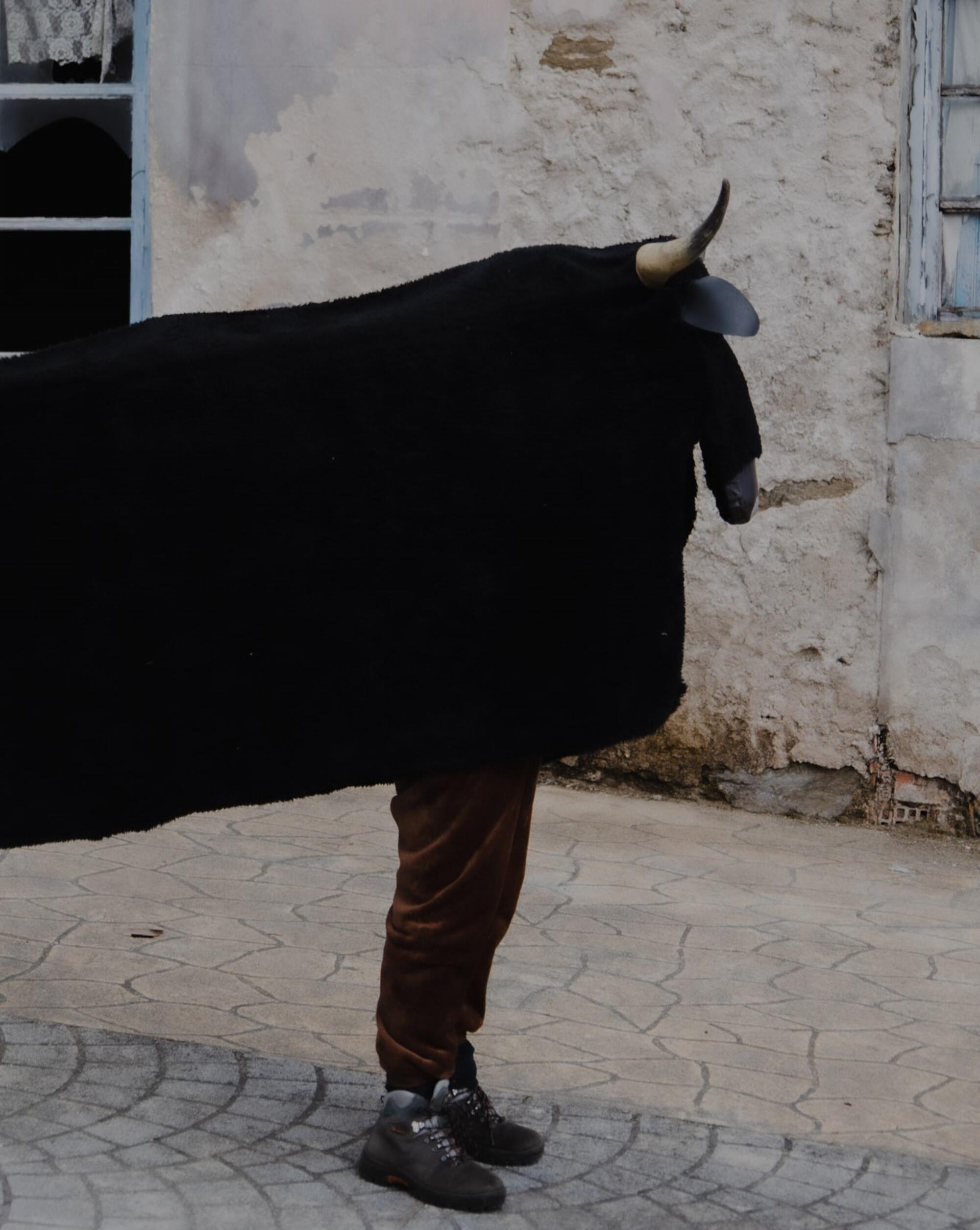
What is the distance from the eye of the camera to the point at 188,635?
287cm

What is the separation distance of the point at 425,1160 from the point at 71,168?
5098 millimetres

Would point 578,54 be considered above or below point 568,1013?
above

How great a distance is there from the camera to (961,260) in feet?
19.9

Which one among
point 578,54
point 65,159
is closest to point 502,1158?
point 578,54

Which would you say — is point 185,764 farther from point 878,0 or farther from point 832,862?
point 878,0

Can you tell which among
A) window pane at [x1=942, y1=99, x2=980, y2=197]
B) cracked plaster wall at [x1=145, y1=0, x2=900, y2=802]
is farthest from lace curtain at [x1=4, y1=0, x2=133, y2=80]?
window pane at [x1=942, y1=99, x2=980, y2=197]

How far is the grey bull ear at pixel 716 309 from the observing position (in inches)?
110

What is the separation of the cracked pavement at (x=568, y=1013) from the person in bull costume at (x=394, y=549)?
0.45 m

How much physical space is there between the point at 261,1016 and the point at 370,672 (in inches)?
52.7

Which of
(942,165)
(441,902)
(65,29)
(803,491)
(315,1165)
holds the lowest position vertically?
(315,1165)

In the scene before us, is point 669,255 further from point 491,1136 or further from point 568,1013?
point 568,1013

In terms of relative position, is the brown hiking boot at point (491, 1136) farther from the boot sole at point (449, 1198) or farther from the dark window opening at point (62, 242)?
the dark window opening at point (62, 242)

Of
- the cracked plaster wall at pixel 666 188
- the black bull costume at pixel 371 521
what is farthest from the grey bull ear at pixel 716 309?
the cracked plaster wall at pixel 666 188

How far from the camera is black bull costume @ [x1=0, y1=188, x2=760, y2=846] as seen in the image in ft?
9.22
